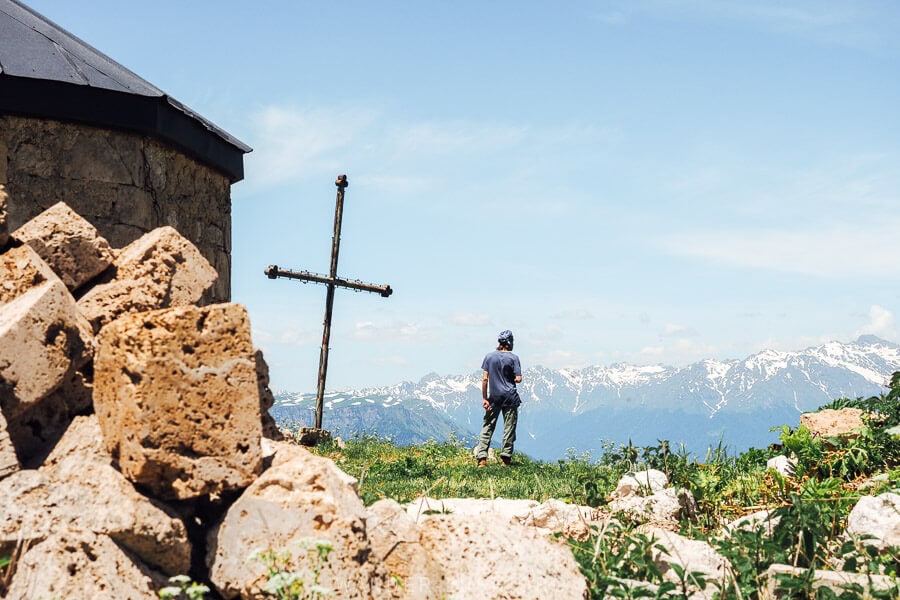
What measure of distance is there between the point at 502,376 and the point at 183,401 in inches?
327

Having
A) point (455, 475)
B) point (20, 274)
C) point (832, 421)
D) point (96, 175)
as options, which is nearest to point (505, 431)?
point (455, 475)

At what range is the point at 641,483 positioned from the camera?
263 inches

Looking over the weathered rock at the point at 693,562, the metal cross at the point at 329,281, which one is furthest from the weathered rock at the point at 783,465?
the metal cross at the point at 329,281

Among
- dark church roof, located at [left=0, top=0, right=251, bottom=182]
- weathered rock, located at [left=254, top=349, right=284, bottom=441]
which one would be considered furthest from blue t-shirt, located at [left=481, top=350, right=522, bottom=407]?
weathered rock, located at [left=254, top=349, right=284, bottom=441]

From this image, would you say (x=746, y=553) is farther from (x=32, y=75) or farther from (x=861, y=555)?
(x=32, y=75)

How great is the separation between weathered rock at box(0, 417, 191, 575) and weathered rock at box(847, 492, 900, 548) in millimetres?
3685

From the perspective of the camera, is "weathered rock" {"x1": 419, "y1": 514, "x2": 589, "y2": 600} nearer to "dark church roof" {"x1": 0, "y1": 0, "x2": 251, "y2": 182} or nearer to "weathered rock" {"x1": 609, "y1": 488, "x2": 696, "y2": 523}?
"weathered rock" {"x1": 609, "y1": 488, "x2": 696, "y2": 523}

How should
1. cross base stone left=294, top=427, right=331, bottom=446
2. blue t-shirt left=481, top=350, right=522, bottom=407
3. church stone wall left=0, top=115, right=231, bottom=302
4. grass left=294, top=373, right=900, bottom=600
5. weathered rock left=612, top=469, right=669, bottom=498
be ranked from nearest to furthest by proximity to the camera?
grass left=294, top=373, right=900, bottom=600 < weathered rock left=612, top=469, right=669, bottom=498 < church stone wall left=0, top=115, right=231, bottom=302 < blue t-shirt left=481, top=350, right=522, bottom=407 < cross base stone left=294, top=427, right=331, bottom=446

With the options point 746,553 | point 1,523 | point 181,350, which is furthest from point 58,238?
point 746,553

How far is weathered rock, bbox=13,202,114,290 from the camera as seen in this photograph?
4.80 metres

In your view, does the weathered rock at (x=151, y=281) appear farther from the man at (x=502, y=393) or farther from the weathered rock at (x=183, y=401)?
the man at (x=502, y=393)

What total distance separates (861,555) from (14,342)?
4.37 metres

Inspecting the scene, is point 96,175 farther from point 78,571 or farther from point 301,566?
point 301,566

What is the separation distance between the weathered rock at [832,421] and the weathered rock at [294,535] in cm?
576
